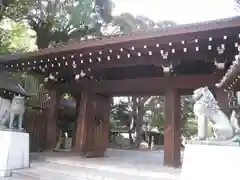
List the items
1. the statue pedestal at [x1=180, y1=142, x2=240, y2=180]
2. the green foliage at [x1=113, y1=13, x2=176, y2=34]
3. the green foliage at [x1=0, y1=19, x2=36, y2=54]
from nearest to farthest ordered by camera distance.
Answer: the statue pedestal at [x1=180, y1=142, x2=240, y2=180] → the green foliage at [x1=0, y1=19, x2=36, y2=54] → the green foliage at [x1=113, y1=13, x2=176, y2=34]

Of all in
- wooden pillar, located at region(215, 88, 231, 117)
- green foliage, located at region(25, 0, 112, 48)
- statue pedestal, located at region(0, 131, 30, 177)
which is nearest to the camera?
statue pedestal, located at region(0, 131, 30, 177)

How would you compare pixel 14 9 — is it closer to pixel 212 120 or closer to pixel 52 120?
pixel 52 120

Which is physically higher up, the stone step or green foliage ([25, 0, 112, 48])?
green foliage ([25, 0, 112, 48])

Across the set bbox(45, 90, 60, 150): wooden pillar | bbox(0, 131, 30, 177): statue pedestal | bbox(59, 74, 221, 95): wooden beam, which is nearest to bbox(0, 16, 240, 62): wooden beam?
bbox(59, 74, 221, 95): wooden beam

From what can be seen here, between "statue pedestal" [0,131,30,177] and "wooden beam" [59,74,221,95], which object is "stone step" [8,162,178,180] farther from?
"wooden beam" [59,74,221,95]

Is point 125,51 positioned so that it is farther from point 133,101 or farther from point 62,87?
point 133,101

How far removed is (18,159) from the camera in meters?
6.03

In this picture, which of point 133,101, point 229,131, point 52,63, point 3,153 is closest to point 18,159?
point 3,153

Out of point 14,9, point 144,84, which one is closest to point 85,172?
point 144,84

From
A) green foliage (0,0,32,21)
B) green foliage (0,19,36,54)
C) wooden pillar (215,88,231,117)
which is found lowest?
wooden pillar (215,88,231,117)

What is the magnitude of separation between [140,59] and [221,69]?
1991mm

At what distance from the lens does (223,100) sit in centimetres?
644

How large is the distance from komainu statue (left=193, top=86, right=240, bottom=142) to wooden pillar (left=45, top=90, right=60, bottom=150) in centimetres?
575

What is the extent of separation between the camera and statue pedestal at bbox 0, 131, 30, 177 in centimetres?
568
